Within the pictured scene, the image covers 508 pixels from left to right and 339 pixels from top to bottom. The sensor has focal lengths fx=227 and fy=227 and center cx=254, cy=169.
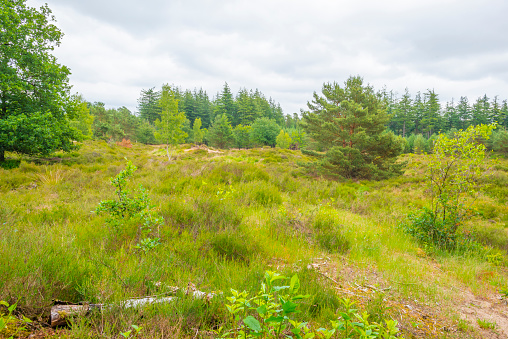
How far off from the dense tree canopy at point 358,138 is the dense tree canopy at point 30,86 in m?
14.1

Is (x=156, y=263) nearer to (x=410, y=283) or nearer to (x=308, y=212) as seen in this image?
(x=410, y=283)

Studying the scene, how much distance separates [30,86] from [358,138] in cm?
1673

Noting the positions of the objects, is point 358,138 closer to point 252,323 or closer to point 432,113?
point 252,323

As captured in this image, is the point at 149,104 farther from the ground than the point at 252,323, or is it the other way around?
the point at 149,104

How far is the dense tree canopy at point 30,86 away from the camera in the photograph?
9.91 meters

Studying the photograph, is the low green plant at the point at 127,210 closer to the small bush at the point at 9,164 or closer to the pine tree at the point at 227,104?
the small bush at the point at 9,164

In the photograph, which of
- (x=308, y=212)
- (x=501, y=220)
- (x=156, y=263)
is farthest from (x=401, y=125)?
(x=156, y=263)

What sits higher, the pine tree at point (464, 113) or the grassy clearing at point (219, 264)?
the pine tree at point (464, 113)

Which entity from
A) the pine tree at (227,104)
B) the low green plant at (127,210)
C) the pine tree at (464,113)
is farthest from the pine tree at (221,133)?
the pine tree at (464,113)

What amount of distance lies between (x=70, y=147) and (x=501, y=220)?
1858 cm

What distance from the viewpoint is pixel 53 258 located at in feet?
7.31

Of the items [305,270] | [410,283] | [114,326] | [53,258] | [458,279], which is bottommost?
[458,279]

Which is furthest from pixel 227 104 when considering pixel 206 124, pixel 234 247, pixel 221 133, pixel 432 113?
pixel 234 247

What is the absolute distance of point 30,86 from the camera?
10.7m
